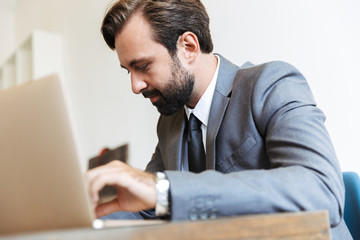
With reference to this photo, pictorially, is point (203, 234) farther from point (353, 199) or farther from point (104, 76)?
point (104, 76)

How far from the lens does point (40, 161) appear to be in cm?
66

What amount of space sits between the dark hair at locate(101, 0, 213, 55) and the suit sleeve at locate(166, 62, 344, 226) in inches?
16.1

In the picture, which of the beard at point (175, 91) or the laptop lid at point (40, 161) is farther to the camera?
the beard at point (175, 91)

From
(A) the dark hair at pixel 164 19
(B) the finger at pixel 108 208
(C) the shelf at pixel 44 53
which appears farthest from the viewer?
(C) the shelf at pixel 44 53

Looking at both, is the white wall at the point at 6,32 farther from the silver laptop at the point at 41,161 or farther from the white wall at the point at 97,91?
the silver laptop at the point at 41,161

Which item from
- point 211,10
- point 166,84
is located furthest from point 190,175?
point 211,10

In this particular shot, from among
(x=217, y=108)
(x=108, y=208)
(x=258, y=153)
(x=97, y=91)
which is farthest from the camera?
(x=97, y=91)

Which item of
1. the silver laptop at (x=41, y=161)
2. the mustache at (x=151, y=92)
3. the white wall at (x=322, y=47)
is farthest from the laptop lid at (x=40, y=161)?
the white wall at (x=322, y=47)

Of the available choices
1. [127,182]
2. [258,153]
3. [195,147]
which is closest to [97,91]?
[195,147]

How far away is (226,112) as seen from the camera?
125cm

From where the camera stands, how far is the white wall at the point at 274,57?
1.50m

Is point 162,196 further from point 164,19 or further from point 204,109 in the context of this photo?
point 164,19

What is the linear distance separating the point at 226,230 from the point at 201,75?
3.13 feet

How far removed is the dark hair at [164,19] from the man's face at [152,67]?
0.02 metres
